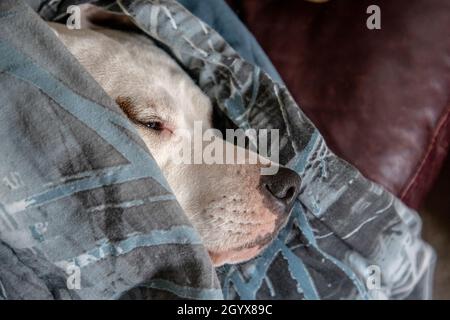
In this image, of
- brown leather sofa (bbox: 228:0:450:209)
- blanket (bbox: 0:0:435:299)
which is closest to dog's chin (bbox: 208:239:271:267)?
blanket (bbox: 0:0:435:299)

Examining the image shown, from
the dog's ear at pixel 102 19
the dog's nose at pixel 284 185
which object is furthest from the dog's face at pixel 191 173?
the dog's ear at pixel 102 19

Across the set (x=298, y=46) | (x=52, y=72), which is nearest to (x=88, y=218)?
(x=52, y=72)

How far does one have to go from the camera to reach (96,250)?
0.75 metres

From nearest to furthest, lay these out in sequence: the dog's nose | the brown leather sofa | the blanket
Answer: the blanket
the dog's nose
the brown leather sofa

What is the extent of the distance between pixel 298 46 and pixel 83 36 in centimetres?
47

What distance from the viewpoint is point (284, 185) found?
0.94m

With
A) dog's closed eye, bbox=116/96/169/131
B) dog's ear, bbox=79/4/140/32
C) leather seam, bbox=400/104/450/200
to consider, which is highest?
dog's ear, bbox=79/4/140/32

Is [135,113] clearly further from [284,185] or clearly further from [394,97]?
[394,97]

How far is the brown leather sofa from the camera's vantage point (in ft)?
3.63

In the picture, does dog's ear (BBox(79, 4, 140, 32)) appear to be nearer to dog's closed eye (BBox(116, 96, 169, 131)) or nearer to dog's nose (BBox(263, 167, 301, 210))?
dog's closed eye (BBox(116, 96, 169, 131))

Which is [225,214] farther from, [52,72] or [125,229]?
[52,72]

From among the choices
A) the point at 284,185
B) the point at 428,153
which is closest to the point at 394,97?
the point at 428,153

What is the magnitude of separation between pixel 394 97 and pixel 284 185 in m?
0.34

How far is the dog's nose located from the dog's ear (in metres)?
0.48
